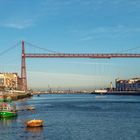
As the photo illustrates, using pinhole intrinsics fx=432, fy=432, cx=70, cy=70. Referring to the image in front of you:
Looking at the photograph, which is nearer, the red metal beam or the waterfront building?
the red metal beam

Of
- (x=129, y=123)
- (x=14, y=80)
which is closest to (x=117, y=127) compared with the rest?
(x=129, y=123)

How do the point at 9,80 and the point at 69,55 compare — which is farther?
the point at 9,80

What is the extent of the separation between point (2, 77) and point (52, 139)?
147343 millimetres

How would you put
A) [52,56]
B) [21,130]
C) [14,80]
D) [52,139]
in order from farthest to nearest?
1. [14,80]
2. [52,56]
3. [21,130]
4. [52,139]

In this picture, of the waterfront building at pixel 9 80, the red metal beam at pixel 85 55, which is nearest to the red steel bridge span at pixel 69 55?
the red metal beam at pixel 85 55

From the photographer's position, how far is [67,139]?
3066 cm

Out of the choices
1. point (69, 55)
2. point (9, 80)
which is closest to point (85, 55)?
point (69, 55)

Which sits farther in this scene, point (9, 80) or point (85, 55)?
point (9, 80)

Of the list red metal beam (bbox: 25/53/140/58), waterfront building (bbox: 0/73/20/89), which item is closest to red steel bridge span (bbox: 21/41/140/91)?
red metal beam (bbox: 25/53/140/58)

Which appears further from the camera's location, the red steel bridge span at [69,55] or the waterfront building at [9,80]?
the waterfront building at [9,80]

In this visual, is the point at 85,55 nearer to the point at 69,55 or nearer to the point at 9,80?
the point at 69,55

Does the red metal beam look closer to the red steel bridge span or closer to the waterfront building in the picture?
the red steel bridge span

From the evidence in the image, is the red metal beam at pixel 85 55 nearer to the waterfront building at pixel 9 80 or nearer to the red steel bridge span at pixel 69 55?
the red steel bridge span at pixel 69 55

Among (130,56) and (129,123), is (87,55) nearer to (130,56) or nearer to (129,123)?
(130,56)
